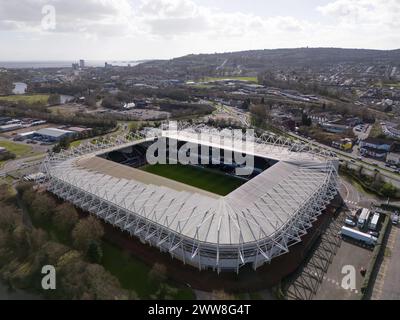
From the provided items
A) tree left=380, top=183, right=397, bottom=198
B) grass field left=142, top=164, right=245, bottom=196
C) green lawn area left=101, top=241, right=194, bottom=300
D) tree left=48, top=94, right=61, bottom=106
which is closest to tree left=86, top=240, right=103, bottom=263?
green lawn area left=101, top=241, right=194, bottom=300

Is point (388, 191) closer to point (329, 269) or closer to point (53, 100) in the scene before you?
point (329, 269)

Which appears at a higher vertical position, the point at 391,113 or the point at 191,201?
the point at 391,113

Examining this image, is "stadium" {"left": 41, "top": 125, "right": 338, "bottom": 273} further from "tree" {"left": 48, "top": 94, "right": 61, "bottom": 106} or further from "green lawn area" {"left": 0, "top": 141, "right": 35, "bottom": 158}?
"tree" {"left": 48, "top": 94, "right": 61, "bottom": 106}

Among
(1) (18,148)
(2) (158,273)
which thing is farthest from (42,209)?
(1) (18,148)

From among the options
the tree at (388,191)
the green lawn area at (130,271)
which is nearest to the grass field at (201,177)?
the green lawn area at (130,271)
